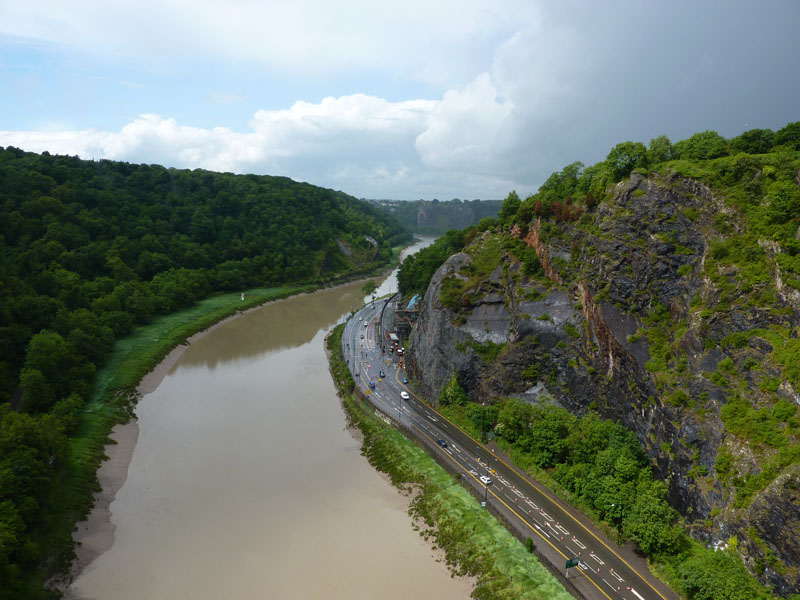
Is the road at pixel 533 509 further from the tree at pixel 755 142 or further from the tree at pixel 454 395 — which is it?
the tree at pixel 755 142

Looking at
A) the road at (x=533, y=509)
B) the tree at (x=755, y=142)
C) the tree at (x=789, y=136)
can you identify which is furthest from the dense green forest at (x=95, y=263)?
the tree at (x=789, y=136)

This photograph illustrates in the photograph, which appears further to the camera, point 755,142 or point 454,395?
point 454,395

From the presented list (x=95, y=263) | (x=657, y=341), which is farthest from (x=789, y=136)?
(x=95, y=263)

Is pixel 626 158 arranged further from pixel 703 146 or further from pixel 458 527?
pixel 458 527

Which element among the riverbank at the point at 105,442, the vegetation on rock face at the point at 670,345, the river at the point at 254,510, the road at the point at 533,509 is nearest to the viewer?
the vegetation on rock face at the point at 670,345

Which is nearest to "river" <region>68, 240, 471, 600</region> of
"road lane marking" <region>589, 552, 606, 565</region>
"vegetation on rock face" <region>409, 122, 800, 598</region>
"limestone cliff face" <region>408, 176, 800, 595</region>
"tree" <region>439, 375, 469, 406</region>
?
"road lane marking" <region>589, 552, 606, 565</region>

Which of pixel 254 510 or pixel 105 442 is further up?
pixel 105 442
